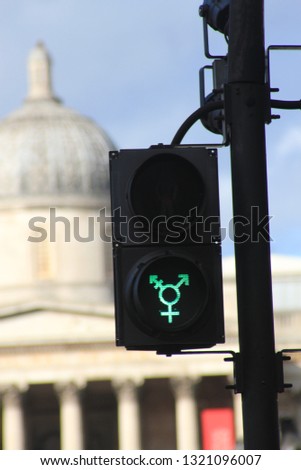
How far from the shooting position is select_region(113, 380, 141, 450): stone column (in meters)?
87.9

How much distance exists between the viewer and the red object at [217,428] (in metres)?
78.5

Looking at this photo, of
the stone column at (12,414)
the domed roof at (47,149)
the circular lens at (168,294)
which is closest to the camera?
the circular lens at (168,294)

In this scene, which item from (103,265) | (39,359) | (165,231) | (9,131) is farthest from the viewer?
(9,131)

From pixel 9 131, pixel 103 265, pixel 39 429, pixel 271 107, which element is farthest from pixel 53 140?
pixel 271 107

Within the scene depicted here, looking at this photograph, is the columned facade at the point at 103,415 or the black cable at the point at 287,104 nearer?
the black cable at the point at 287,104

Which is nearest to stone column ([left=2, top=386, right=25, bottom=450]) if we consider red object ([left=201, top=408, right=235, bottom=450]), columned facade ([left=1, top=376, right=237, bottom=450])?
columned facade ([left=1, top=376, right=237, bottom=450])

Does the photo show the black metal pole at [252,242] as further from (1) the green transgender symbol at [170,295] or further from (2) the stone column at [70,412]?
(2) the stone column at [70,412]

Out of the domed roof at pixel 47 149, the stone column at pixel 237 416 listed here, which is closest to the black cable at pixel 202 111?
the stone column at pixel 237 416

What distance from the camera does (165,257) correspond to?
8.08 m

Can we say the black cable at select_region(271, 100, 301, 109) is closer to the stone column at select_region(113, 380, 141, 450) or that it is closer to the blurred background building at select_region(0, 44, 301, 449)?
the blurred background building at select_region(0, 44, 301, 449)

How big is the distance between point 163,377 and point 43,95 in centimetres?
2629

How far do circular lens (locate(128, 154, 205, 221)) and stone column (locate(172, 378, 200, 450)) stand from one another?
79500 mm

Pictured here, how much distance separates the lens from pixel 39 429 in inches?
3661
